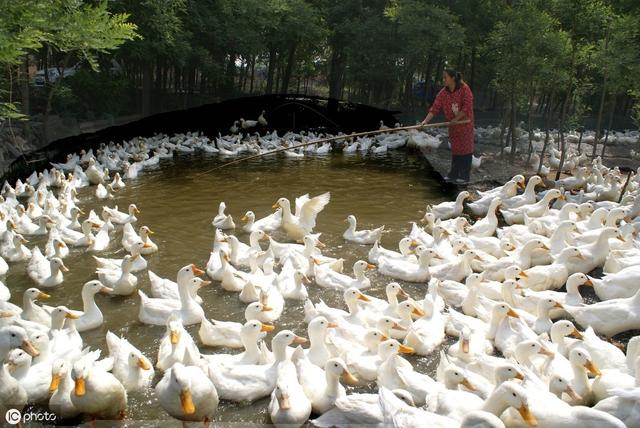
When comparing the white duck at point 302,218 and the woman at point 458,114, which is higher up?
the woman at point 458,114

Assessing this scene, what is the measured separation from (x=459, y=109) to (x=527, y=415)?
8.58 m

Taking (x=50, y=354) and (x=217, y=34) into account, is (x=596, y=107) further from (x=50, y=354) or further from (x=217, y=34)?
(x=50, y=354)

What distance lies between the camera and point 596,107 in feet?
84.0

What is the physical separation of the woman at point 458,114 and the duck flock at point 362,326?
7.17 feet

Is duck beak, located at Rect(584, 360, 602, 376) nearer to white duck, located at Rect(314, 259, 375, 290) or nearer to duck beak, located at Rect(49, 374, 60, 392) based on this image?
white duck, located at Rect(314, 259, 375, 290)

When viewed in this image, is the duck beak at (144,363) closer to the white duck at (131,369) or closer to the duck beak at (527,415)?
the white duck at (131,369)

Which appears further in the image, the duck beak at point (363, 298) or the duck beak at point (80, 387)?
the duck beak at point (363, 298)

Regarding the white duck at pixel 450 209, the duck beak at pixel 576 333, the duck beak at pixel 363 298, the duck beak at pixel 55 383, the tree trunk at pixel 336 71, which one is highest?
the tree trunk at pixel 336 71

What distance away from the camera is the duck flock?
442cm

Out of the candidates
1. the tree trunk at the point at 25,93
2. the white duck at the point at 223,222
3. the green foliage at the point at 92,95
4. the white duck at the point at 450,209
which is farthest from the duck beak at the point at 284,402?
the green foliage at the point at 92,95

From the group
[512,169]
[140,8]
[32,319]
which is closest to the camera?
[32,319]

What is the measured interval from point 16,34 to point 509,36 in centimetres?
1000

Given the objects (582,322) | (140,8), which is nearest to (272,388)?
(582,322)

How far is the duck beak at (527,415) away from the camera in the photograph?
13.3ft
